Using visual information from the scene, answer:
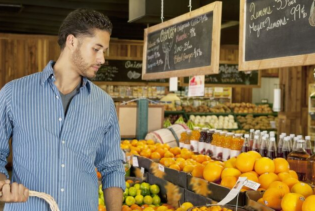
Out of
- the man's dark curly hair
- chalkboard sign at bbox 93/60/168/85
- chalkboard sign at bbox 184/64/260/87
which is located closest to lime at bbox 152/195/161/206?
the man's dark curly hair

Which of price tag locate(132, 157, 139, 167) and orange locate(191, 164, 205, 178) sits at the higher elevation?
orange locate(191, 164, 205, 178)

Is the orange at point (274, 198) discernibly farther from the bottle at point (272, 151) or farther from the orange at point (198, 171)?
the bottle at point (272, 151)

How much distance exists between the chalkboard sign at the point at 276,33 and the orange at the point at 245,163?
2.06ft

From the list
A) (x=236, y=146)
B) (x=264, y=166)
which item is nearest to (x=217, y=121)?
(x=236, y=146)

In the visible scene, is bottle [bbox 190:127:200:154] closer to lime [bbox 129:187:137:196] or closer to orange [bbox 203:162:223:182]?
lime [bbox 129:187:137:196]

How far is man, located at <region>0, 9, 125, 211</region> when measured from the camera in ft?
6.10

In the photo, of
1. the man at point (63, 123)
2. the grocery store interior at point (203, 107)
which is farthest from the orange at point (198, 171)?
the man at point (63, 123)

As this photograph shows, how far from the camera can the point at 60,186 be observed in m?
1.87

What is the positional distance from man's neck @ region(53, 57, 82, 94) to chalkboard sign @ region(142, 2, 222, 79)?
2.07 m

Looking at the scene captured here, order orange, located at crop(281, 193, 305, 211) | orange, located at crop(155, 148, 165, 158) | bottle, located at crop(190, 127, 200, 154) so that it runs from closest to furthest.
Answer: orange, located at crop(281, 193, 305, 211) < orange, located at crop(155, 148, 165, 158) < bottle, located at crop(190, 127, 200, 154)

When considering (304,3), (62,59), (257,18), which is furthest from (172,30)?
(62,59)

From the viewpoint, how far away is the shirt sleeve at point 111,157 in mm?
2068

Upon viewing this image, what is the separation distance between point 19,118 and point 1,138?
0.34 ft

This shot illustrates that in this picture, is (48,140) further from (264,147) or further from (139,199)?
(264,147)
